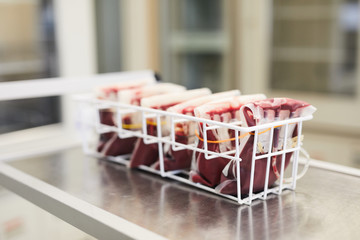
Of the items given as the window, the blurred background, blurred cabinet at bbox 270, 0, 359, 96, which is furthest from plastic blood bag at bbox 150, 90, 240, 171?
blurred cabinet at bbox 270, 0, 359, 96

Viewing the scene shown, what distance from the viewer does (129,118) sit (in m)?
0.85

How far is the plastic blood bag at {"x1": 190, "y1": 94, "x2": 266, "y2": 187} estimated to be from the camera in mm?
684

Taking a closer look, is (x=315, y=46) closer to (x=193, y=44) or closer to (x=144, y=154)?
(x=193, y=44)

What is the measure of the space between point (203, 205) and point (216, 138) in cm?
10

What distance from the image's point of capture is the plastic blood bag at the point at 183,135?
74 centimetres

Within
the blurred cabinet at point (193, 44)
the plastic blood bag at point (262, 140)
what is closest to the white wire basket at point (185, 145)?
the plastic blood bag at point (262, 140)

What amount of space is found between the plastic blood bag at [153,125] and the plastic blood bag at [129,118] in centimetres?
4

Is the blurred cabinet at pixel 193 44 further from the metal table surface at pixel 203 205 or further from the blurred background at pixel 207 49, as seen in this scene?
the metal table surface at pixel 203 205

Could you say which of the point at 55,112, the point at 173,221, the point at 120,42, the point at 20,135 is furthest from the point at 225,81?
the point at 173,221

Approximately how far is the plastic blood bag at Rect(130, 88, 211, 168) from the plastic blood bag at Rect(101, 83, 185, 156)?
4 cm

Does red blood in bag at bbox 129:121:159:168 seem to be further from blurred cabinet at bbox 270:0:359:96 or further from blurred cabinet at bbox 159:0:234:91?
blurred cabinet at bbox 159:0:234:91

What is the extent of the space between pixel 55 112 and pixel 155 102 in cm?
145

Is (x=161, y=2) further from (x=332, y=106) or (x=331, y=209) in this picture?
(x=331, y=209)

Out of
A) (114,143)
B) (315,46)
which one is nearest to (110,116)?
(114,143)
